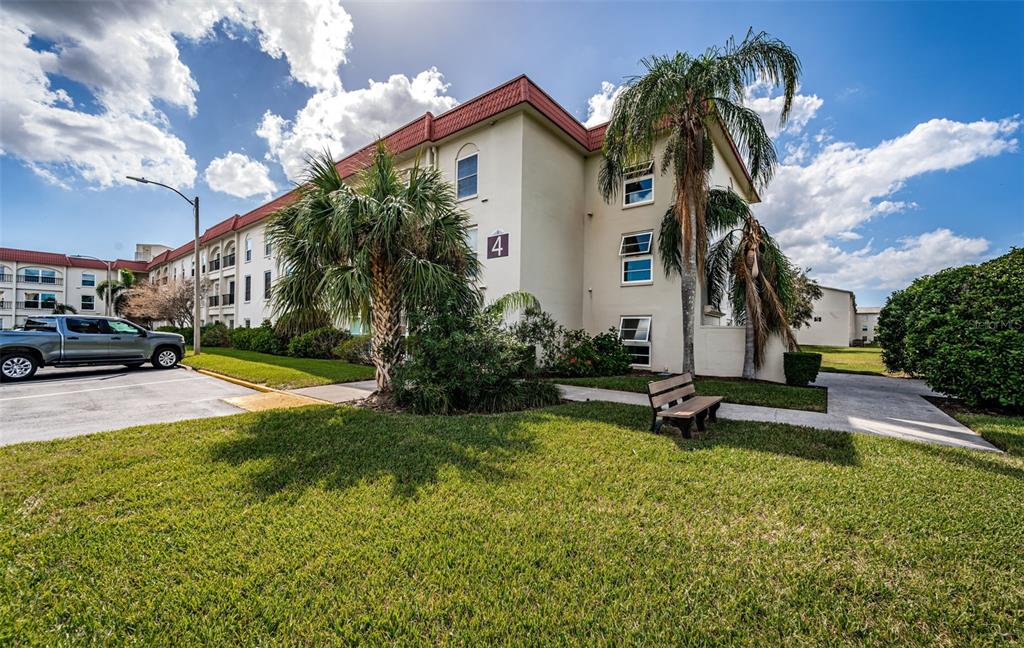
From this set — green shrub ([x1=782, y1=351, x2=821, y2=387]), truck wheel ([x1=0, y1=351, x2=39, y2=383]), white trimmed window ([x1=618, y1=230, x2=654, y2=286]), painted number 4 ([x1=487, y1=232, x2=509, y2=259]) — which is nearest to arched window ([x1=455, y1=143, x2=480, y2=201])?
painted number 4 ([x1=487, y1=232, x2=509, y2=259])

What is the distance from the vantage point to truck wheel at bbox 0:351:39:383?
9.80 metres

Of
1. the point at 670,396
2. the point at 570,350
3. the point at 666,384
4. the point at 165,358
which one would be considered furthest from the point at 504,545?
the point at 165,358

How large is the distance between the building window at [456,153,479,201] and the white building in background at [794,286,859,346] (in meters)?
39.4

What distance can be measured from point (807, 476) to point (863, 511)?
2.42 ft

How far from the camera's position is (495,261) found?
43.4 feet

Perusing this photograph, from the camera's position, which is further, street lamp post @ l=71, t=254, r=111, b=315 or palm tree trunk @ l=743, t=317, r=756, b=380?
street lamp post @ l=71, t=254, r=111, b=315

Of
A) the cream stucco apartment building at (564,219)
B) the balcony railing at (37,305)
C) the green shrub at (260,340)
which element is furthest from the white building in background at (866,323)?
the balcony railing at (37,305)

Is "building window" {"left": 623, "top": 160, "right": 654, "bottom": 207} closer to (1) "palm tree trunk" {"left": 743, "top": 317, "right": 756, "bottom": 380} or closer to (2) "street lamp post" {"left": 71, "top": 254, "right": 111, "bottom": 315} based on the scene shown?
(1) "palm tree trunk" {"left": 743, "top": 317, "right": 756, "bottom": 380}

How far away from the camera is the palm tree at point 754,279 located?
436 inches

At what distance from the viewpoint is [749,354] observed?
11.3 meters

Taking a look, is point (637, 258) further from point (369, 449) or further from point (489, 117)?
point (369, 449)

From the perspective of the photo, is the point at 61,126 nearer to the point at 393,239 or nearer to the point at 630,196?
the point at 393,239

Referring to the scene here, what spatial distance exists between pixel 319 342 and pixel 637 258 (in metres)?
13.9

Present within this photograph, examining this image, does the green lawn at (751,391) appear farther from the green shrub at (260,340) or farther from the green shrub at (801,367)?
the green shrub at (260,340)
